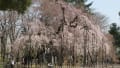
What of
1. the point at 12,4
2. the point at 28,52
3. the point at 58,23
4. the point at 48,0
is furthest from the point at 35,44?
the point at 12,4

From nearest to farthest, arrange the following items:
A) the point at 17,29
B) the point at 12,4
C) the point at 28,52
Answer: the point at 12,4, the point at 28,52, the point at 17,29

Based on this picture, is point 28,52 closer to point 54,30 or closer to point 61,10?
point 54,30

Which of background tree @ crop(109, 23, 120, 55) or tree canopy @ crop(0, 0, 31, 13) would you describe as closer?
tree canopy @ crop(0, 0, 31, 13)

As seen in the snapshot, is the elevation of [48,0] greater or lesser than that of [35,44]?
greater

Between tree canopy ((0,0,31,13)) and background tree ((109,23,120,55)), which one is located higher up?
tree canopy ((0,0,31,13))

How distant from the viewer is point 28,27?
31.2m

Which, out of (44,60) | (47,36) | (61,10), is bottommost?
(44,60)

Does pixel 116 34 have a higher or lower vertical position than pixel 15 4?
lower

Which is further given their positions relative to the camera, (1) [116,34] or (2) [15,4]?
(1) [116,34]

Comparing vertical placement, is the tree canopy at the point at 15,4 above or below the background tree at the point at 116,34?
above

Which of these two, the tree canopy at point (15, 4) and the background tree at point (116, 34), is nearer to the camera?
the tree canopy at point (15, 4)

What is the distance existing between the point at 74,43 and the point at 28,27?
4341mm

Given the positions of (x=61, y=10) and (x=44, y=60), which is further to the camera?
(x=61, y=10)

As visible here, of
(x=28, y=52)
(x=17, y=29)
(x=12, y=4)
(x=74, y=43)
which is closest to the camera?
(x=12, y=4)
